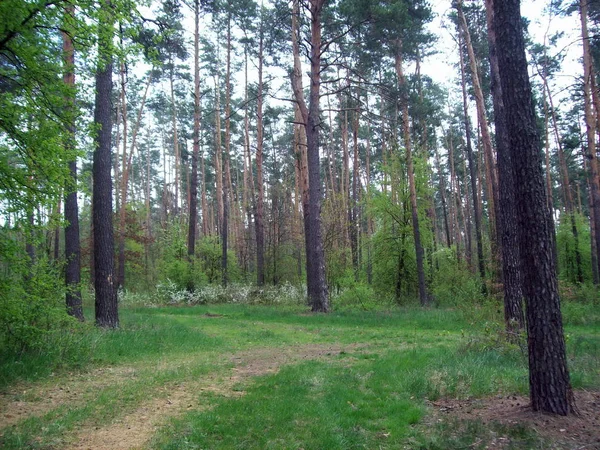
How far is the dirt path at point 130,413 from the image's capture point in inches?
180

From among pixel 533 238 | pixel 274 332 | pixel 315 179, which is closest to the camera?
pixel 533 238

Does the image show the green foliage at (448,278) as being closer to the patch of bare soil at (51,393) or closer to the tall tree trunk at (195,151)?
the tall tree trunk at (195,151)

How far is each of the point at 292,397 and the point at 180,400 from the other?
149 cm

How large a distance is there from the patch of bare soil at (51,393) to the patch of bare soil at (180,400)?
892 millimetres

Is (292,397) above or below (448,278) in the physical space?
below

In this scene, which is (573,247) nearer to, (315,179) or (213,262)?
(315,179)

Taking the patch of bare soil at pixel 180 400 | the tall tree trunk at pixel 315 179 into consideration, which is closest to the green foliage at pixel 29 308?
the patch of bare soil at pixel 180 400

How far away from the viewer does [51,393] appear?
6.01 meters

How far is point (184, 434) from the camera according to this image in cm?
468

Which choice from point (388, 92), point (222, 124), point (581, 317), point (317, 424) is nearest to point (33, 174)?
point (317, 424)

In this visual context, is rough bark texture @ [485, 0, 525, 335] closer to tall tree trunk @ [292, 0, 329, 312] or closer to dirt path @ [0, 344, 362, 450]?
dirt path @ [0, 344, 362, 450]

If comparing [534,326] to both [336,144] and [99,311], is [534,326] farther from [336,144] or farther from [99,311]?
[336,144]

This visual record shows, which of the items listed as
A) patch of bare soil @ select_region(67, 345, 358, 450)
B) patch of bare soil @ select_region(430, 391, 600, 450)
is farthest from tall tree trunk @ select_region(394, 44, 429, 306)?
patch of bare soil @ select_region(430, 391, 600, 450)

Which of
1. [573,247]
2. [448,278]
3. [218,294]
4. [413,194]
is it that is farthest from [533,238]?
[573,247]
